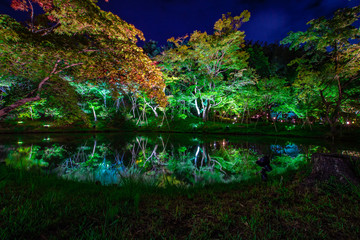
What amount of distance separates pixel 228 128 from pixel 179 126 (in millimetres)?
7394

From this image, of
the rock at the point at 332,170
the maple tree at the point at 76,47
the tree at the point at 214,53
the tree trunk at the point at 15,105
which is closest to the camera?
the rock at the point at 332,170

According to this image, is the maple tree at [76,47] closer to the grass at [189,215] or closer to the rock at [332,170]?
the grass at [189,215]

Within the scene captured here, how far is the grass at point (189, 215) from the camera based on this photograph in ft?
5.68

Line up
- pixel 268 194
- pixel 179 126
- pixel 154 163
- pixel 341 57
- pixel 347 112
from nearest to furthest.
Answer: pixel 268 194 → pixel 154 163 → pixel 341 57 → pixel 347 112 → pixel 179 126

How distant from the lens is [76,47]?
513 centimetres

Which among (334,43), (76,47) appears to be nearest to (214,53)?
(334,43)

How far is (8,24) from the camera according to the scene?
4328 mm

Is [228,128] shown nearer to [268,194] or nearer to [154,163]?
[154,163]

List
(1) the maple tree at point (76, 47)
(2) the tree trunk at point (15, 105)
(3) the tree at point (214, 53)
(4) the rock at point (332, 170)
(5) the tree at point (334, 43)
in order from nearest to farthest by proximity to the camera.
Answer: (4) the rock at point (332, 170) < (1) the maple tree at point (76, 47) < (2) the tree trunk at point (15, 105) < (5) the tree at point (334, 43) < (3) the tree at point (214, 53)

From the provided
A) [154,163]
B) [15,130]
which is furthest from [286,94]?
[15,130]

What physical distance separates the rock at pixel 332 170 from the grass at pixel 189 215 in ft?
0.61

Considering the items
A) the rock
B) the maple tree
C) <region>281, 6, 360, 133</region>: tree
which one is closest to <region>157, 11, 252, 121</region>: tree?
<region>281, 6, 360, 133</region>: tree

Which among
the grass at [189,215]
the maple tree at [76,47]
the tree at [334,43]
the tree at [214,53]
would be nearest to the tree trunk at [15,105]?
the maple tree at [76,47]

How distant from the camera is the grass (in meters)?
1.73
